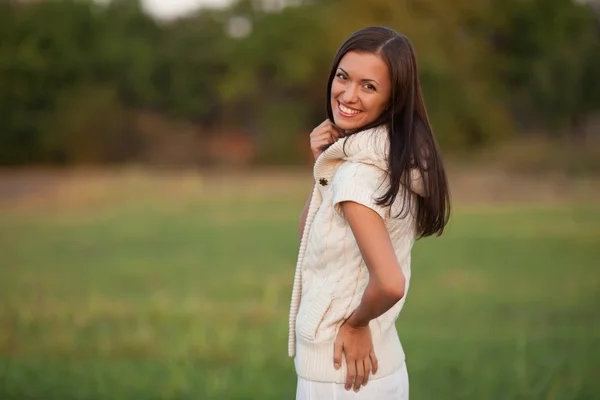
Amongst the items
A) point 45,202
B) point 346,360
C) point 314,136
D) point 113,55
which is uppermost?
point 113,55

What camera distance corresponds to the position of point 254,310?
626 centimetres

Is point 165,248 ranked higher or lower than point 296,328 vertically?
lower

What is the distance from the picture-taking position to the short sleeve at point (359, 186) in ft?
5.20

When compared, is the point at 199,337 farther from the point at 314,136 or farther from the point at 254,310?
the point at 314,136

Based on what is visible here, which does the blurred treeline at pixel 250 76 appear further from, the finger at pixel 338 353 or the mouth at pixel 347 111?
the finger at pixel 338 353

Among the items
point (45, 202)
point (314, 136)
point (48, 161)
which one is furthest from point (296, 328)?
point (48, 161)

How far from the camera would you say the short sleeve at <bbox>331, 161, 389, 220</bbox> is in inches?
62.4

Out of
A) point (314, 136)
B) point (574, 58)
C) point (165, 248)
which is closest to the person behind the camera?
point (314, 136)

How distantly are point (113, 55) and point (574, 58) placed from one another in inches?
377

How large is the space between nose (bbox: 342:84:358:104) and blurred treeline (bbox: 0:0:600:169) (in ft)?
50.5

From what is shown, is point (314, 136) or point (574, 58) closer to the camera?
point (314, 136)

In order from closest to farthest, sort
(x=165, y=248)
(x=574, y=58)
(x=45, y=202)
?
(x=165, y=248), (x=45, y=202), (x=574, y=58)

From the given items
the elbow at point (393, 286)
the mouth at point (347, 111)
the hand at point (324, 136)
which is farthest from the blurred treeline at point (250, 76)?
the elbow at point (393, 286)

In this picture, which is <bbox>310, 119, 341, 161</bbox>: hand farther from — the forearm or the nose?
the forearm
